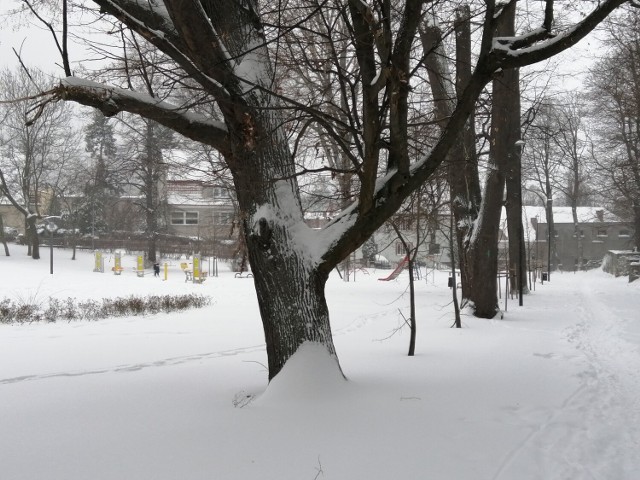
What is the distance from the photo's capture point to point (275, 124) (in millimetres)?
5742

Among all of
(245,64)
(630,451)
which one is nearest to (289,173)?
(245,64)

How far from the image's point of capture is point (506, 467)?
375 centimetres

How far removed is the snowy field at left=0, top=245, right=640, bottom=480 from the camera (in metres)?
3.75

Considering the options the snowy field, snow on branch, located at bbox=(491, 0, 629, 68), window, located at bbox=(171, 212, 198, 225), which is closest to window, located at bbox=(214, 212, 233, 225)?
the snowy field

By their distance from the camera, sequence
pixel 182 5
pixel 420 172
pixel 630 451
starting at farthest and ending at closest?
pixel 420 172
pixel 182 5
pixel 630 451

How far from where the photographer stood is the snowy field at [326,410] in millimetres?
3746

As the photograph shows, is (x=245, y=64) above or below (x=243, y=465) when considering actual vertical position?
above

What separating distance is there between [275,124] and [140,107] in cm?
134

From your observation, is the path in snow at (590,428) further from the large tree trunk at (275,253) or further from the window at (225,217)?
the window at (225,217)

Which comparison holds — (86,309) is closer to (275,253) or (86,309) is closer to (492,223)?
(492,223)

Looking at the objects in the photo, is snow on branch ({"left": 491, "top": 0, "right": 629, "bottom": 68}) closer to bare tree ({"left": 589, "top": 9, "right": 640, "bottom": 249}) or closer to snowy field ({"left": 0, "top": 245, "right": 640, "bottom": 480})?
snowy field ({"left": 0, "top": 245, "right": 640, "bottom": 480})

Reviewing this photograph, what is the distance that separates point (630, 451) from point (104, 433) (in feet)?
13.1

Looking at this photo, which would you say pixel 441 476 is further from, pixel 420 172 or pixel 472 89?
Answer: pixel 472 89

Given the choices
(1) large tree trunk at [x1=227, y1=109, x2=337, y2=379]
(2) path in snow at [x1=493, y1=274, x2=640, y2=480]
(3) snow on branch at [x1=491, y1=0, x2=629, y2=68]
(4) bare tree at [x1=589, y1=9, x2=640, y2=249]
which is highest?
(4) bare tree at [x1=589, y1=9, x2=640, y2=249]
